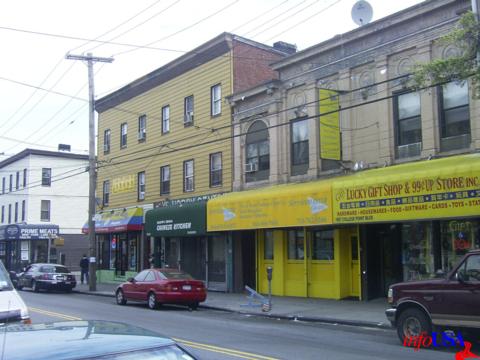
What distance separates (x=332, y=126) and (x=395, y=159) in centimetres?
257

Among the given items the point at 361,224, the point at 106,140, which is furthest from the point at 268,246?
the point at 106,140

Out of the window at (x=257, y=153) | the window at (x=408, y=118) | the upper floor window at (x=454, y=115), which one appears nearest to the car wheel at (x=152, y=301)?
the window at (x=257, y=153)

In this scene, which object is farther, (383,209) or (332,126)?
(332,126)

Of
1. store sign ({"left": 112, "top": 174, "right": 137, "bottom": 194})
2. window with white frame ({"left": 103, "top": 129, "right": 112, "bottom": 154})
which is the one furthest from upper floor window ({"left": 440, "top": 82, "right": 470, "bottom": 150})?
window with white frame ({"left": 103, "top": 129, "right": 112, "bottom": 154})

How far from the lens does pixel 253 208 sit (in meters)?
21.2

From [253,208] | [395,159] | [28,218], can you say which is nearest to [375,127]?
[395,159]

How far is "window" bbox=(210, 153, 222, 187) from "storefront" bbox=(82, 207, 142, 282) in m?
6.22

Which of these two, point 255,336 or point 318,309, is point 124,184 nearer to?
point 318,309

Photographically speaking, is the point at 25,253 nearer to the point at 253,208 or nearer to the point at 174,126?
the point at 174,126

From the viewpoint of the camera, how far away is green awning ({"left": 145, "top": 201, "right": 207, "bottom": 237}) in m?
24.3

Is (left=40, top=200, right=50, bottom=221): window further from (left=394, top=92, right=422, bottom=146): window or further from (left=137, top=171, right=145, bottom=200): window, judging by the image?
(left=394, top=92, right=422, bottom=146): window

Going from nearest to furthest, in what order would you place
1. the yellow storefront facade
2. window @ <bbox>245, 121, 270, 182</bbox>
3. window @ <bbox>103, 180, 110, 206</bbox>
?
the yellow storefront facade
window @ <bbox>245, 121, 270, 182</bbox>
window @ <bbox>103, 180, 110, 206</bbox>

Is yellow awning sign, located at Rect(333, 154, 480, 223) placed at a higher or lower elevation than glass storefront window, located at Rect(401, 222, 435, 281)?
higher

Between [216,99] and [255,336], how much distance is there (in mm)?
15344
